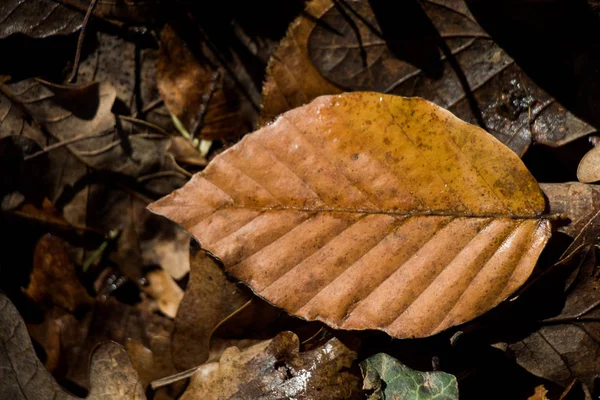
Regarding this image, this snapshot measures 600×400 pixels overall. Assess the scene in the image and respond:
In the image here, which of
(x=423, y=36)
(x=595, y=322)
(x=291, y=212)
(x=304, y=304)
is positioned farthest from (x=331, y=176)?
(x=595, y=322)

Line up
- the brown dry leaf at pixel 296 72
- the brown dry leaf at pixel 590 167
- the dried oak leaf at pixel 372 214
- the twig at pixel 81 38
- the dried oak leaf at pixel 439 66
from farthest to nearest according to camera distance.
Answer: the twig at pixel 81 38 < the brown dry leaf at pixel 296 72 < the dried oak leaf at pixel 439 66 < the brown dry leaf at pixel 590 167 < the dried oak leaf at pixel 372 214

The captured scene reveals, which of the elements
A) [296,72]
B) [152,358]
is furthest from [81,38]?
[152,358]

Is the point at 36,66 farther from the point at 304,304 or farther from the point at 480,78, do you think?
the point at 480,78

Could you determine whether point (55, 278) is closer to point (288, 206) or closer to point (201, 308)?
point (201, 308)

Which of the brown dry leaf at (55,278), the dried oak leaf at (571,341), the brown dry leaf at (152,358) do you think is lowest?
the dried oak leaf at (571,341)

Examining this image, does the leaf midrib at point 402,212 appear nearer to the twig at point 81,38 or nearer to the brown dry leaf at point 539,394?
the brown dry leaf at point 539,394

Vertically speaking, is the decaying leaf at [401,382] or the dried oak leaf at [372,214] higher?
the dried oak leaf at [372,214]

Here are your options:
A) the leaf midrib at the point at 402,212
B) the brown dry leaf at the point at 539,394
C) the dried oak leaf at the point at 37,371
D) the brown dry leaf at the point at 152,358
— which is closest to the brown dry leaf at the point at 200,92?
the leaf midrib at the point at 402,212
